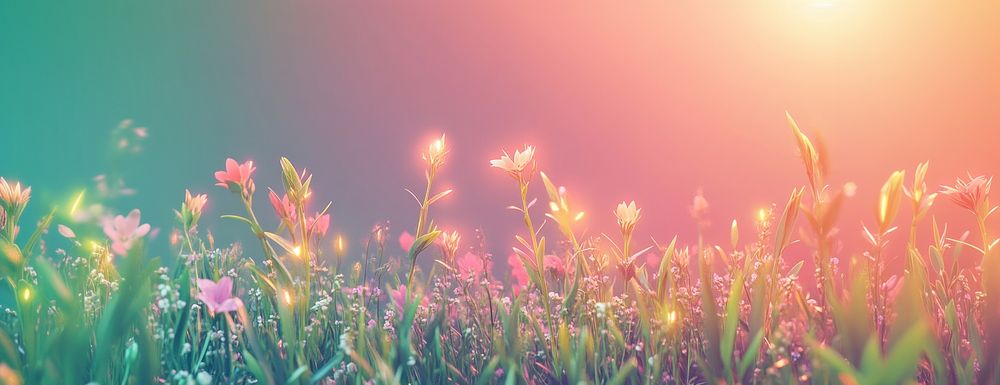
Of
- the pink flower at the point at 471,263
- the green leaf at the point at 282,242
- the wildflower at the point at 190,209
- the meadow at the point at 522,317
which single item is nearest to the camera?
the meadow at the point at 522,317

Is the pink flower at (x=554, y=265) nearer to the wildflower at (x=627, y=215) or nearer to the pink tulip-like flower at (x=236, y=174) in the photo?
the wildflower at (x=627, y=215)

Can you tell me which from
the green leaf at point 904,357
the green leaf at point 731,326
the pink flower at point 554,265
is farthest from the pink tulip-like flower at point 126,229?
the green leaf at point 904,357

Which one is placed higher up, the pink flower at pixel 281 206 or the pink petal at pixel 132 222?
the pink petal at pixel 132 222

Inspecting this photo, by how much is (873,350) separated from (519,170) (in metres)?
0.74

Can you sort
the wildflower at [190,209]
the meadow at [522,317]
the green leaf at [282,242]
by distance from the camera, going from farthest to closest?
the wildflower at [190,209] → the green leaf at [282,242] → the meadow at [522,317]

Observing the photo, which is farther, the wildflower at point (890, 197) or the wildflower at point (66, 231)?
the wildflower at point (66, 231)

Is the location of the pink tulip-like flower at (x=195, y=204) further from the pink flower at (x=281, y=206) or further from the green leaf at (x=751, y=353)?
the green leaf at (x=751, y=353)

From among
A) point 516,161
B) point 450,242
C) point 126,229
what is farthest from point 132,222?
point 516,161

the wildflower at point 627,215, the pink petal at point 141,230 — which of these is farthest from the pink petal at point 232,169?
the wildflower at point 627,215

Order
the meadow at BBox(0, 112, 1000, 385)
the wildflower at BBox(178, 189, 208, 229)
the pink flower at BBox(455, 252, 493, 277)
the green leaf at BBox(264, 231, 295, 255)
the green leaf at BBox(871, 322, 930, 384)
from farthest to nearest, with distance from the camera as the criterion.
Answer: the pink flower at BBox(455, 252, 493, 277), the wildflower at BBox(178, 189, 208, 229), the green leaf at BBox(264, 231, 295, 255), the meadow at BBox(0, 112, 1000, 385), the green leaf at BBox(871, 322, 930, 384)

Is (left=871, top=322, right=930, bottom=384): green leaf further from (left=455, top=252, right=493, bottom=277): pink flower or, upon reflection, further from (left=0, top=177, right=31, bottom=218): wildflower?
(left=0, top=177, right=31, bottom=218): wildflower

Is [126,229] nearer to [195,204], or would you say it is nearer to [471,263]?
[195,204]

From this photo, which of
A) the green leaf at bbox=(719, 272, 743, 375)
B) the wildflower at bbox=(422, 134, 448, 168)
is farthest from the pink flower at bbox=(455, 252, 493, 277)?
the green leaf at bbox=(719, 272, 743, 375)

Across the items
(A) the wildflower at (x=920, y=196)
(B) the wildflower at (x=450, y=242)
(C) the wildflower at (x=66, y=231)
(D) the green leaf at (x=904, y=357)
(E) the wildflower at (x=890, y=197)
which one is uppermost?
(C) the wildflower at (x=66, y=231)
